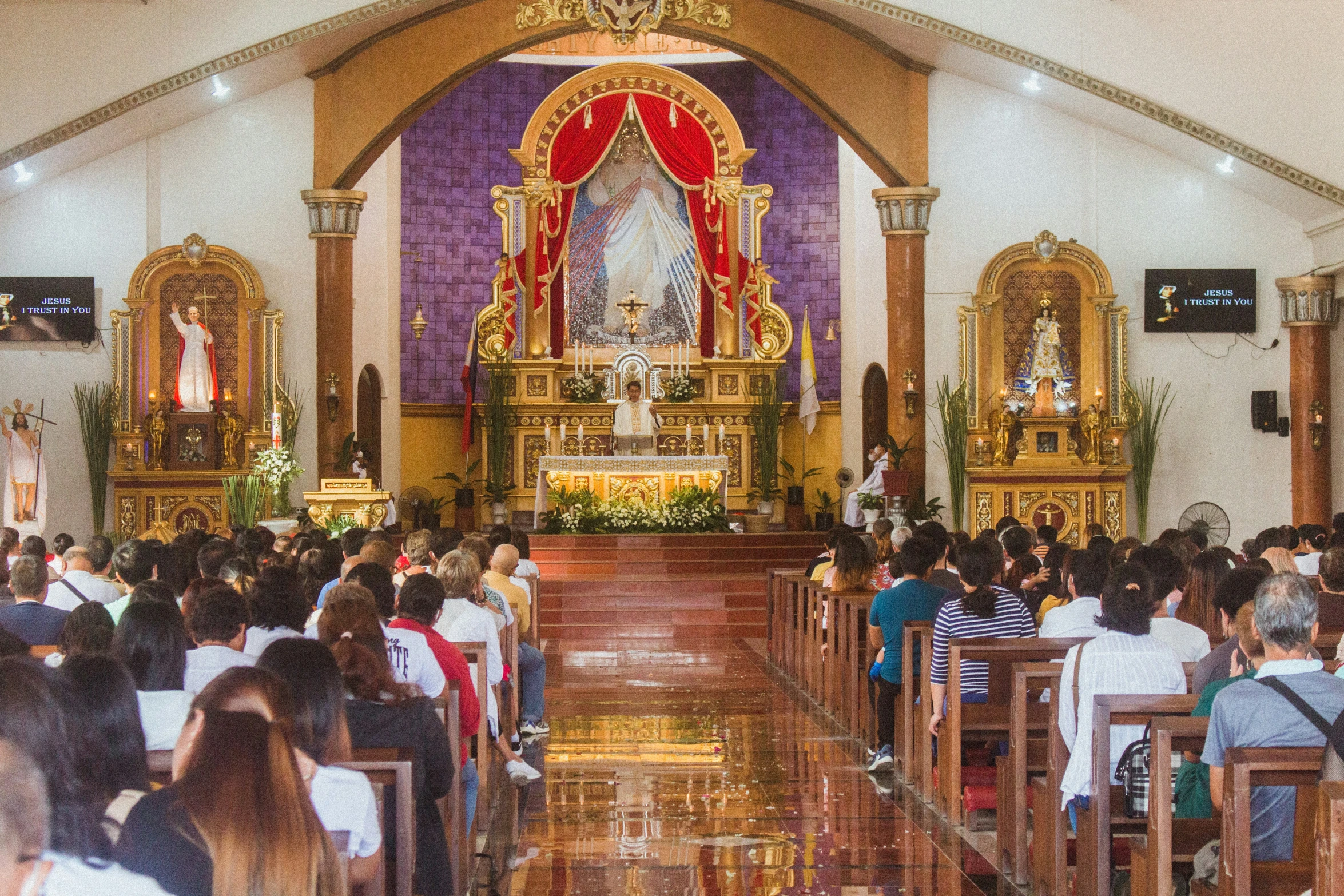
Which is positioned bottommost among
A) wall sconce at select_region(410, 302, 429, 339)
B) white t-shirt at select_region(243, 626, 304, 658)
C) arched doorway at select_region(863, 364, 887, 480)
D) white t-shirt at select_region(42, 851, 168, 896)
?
white t-shirt at select_region(243, 626, 304, 658)

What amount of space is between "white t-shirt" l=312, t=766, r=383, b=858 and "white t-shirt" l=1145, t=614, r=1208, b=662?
3.61 metres

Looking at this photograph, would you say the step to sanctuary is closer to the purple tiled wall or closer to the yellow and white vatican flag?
the yellow and white vatican flag

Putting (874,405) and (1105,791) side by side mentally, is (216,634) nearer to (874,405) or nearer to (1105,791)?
(1105,791)

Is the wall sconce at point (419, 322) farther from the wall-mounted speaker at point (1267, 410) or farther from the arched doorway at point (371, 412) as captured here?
the wall-mounted speaker at point (1267, 410)

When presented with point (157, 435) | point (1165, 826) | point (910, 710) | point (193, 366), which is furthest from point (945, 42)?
point (1165, 826)

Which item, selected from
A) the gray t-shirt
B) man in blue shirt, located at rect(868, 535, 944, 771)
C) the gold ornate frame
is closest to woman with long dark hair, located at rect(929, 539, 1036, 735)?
man in blue shirt, located at rect(868, 535, 944, 771)

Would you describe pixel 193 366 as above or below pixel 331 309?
below

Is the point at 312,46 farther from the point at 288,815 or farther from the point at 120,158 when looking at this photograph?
the point at 288,815

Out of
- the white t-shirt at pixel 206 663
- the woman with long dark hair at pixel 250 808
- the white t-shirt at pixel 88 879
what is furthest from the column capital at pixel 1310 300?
the white t-shirt at pixel 88 879

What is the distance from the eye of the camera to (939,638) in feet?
21.4

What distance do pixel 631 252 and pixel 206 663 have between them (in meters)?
16.9

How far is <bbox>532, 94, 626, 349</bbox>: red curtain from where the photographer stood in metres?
20.5

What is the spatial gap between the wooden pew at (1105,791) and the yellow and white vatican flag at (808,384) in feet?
49.1

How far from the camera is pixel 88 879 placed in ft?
6.50
